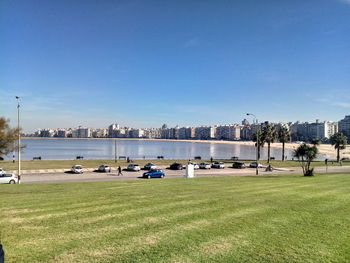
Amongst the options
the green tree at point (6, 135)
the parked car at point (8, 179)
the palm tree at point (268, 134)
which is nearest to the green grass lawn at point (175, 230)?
the parked car at point (8, 179)

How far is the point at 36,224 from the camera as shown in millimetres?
11328

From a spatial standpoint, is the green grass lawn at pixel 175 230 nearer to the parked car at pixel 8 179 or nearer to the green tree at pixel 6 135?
the parked car at pixel 8 179

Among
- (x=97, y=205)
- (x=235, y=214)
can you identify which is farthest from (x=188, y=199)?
(x=97, y=205)

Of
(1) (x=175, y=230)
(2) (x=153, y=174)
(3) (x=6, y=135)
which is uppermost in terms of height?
(3) (x=6, y=135)

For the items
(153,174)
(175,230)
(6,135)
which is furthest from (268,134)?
(175,230)

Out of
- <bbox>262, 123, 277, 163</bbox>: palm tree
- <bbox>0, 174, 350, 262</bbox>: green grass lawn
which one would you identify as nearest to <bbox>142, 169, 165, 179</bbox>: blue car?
<bbox>0, 174, 350, 262</bbox>: green grass lawn

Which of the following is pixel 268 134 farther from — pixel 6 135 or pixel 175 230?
pixel 175 230

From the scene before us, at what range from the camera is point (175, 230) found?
1073 cm

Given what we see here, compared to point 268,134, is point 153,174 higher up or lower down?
lower down

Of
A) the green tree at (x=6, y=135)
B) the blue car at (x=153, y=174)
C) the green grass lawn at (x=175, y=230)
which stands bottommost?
the blue car at (x=153, y=174)

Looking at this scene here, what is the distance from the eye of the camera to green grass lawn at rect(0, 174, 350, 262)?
8617 mm

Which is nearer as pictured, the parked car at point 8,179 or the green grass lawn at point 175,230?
the green grass lawn at point 175,230

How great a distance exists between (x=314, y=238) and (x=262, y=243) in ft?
6.91

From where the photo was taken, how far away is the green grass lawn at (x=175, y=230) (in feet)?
Result: 28.3
